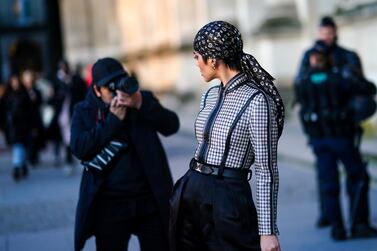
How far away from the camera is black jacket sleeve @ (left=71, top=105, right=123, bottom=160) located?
467cm

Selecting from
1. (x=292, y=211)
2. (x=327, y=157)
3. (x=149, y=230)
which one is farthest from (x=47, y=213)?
(x=149, y=230)

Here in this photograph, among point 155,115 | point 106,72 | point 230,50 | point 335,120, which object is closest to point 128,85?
point 106,72

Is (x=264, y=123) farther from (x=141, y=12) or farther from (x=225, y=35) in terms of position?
(x=141, y=12)

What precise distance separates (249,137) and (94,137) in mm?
1318

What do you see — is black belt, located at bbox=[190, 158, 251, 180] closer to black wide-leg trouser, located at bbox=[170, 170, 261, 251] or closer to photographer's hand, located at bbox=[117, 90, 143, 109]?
black wide-leg trouser, located at bbox=[170, 170, 261, 251]

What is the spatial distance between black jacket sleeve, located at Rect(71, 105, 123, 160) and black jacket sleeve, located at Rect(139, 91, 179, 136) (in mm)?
215

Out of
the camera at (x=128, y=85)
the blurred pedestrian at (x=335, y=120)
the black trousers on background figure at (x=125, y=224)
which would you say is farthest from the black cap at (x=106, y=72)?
the blurred pedestrian at (x=335, y=120)

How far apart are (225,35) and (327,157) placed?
156 inches

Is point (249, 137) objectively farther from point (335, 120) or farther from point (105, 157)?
point (335, 120)

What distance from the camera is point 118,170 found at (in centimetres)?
475

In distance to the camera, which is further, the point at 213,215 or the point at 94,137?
the point at 94,137

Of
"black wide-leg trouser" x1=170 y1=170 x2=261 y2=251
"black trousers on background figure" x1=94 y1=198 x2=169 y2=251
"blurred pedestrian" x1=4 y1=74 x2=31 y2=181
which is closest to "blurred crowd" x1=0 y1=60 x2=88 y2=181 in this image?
"blurred pedestrian" x1=4 y1=74 x2=31 y2=181

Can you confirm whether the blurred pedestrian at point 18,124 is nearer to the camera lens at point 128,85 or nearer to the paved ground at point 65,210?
the paved ground at point 65,210

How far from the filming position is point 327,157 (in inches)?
291
